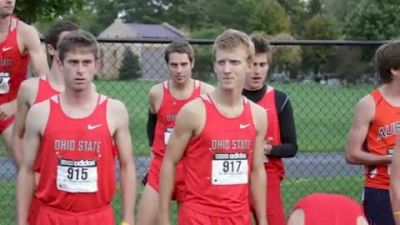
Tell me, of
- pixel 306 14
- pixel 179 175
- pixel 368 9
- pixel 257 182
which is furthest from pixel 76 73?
pixel 306 14

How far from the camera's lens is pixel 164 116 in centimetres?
730

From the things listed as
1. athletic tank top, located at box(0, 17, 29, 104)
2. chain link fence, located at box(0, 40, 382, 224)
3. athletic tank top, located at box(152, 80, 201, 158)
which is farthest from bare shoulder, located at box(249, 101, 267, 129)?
chain link fence, located at box(0, 40, 382, 224)

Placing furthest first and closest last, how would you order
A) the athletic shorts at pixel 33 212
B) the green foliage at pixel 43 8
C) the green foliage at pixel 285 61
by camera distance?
the green foliage at pixel 43 8 < the green foliage at pixel 285 61 < the athletic shorts at pixel 33 212

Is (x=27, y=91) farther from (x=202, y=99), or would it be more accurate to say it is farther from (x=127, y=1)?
(x=127, y=1)

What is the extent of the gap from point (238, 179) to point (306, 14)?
250 ft

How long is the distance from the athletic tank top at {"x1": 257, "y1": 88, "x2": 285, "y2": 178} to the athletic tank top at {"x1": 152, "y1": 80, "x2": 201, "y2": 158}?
0.77m

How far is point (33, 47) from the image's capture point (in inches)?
287

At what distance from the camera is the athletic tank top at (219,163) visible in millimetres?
5477

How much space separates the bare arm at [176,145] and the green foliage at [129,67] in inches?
243

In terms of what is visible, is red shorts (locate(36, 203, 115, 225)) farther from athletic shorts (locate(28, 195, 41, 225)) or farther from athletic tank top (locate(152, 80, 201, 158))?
athletic tank top (locate(152, 80, 201, 158))

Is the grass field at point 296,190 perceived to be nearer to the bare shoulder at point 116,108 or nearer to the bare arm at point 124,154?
the bare arm at point 124,154

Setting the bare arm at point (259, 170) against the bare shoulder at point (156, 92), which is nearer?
the bare arm at point (259, 170)

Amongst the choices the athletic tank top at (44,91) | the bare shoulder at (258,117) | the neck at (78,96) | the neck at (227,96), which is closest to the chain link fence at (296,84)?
the athletic tank top at (44,91)

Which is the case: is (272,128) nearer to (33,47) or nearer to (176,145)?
(176,145)
